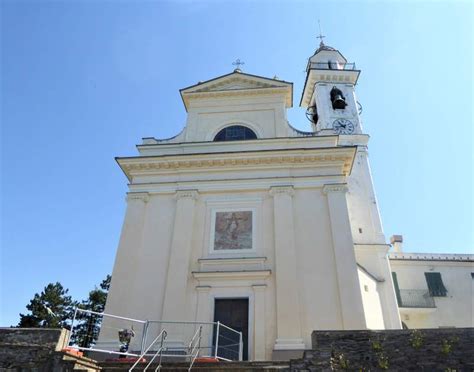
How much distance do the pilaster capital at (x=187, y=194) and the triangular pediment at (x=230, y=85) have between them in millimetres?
5004

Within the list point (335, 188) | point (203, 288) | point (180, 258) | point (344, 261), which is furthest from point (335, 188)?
point (180, 258)

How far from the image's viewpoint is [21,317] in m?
27.1

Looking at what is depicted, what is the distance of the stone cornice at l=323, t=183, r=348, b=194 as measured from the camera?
13711 millimetres

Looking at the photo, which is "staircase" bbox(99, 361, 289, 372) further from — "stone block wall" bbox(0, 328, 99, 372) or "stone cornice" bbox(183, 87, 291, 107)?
"stone cornice" bbox(183, 87, 291, 107)

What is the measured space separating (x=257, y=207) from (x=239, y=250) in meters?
1.77

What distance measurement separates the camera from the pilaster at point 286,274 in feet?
36.9

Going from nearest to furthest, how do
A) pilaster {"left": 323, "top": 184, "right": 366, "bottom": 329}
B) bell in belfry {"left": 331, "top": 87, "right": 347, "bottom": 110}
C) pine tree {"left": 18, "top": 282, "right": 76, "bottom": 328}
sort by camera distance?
pilaster {"left": 323, "top": 184, "right": 366, "bottom": 329}, bell in belfry {"left": 331, "top": 87, "right": 347, "bottom": 110}, pine tree {"left": 18, "top": 282, "right": 76, "bottom": 328}

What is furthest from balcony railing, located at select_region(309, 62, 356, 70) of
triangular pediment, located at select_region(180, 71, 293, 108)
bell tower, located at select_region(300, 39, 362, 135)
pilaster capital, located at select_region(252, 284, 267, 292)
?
pilaster capital, located at select_region(252, 284, 267, 292)

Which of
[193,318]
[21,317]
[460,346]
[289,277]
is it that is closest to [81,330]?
[21,317]

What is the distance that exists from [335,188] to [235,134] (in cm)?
484

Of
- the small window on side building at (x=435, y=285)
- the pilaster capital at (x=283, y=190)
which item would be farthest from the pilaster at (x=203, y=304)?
the small window on side building at (x=435, y=285)

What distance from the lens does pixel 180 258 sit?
12.9 metres

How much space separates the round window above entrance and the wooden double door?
667 cm

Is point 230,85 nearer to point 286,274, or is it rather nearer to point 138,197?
point 138,197
